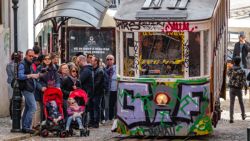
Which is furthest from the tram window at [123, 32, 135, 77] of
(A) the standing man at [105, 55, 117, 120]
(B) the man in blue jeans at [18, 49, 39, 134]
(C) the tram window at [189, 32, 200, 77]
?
(A) the standing man at [105, 55, 117, 120]

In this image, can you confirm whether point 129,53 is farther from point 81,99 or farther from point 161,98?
point 81,99

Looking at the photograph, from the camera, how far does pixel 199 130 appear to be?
21266 millimetres

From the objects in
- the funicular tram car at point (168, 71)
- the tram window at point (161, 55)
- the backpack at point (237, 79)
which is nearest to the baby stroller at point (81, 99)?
the funicular tram car at point (168, 71)

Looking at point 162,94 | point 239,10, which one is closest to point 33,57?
point 162,94

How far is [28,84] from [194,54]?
12.2ft

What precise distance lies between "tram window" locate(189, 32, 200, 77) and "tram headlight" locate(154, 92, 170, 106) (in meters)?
0.68

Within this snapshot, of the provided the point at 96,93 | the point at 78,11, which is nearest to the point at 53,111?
the point at 96,93

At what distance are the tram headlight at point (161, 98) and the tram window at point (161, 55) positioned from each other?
1.25 feet

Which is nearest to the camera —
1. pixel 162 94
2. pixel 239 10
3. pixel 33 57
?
pixel 162 94

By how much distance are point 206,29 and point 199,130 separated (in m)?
2.05

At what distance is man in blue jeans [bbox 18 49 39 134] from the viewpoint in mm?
22344

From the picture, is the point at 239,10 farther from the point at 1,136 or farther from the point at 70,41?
the point at 1,136

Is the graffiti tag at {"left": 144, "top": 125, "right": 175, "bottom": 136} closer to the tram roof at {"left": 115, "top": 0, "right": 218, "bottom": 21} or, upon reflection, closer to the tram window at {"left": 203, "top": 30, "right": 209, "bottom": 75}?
the tram window at {"left": 203, "top": 30, "right": 209, "bottom": 75}

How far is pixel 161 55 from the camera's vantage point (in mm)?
21266
